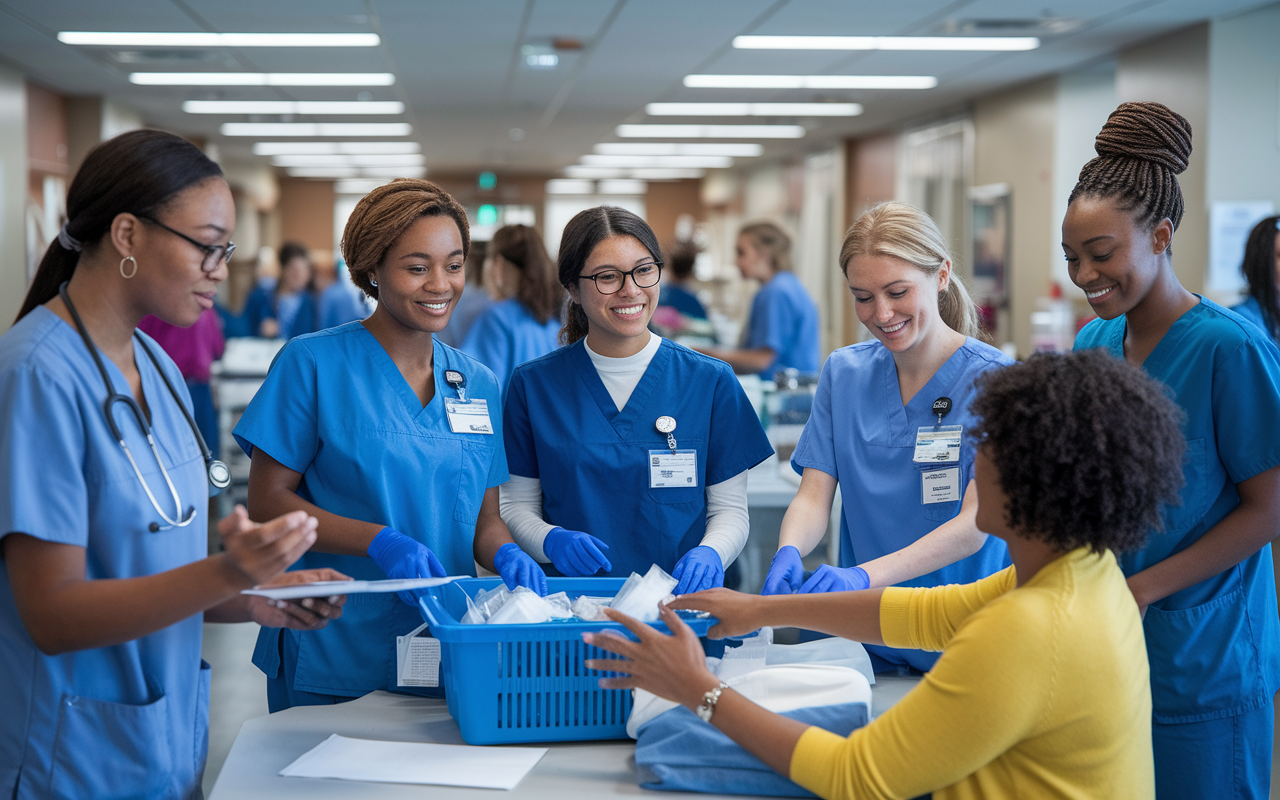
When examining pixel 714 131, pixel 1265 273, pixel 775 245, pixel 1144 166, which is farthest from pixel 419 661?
pixel 714 131

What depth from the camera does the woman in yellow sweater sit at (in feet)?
3.51

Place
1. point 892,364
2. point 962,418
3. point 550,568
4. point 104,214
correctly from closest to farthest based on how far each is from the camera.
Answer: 1. point 104,214
2. point 962,418
3. point 892,364
4. point 550,568

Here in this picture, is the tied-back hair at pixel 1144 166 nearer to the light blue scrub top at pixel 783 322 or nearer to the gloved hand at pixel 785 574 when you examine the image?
the gloved hand at pixel 785 574

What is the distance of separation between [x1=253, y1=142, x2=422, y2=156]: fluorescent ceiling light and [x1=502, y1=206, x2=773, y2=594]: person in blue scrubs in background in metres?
10.3

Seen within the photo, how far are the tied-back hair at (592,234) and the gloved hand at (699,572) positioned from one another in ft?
1.92

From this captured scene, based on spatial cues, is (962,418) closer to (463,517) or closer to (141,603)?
(463,517)

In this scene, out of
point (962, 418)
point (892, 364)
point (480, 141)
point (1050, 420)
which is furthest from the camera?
point (480, 141)

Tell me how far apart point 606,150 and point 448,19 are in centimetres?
679

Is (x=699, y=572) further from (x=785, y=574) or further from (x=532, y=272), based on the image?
(x=532, y=272)

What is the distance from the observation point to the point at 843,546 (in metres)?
1.92

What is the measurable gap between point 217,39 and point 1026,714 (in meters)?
6.17

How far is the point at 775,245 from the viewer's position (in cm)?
559

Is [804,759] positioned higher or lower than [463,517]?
lower

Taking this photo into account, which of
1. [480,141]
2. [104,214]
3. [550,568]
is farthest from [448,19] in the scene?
[480,141]
